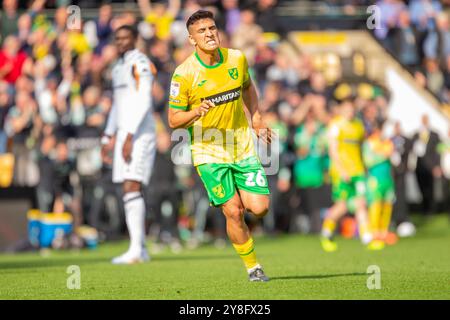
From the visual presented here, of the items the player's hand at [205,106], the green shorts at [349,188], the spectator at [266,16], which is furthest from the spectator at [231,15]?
the player's hand at [205,106]

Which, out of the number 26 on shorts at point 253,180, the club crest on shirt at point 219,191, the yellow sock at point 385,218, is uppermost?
the number 26 on shorts at point 253,180

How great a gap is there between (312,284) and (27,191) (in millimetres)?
8580

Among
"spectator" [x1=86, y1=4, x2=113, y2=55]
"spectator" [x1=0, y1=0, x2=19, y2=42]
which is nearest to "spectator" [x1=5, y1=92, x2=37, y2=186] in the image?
"spectator" [x1=86, y1=4, x2=113, y2=55]

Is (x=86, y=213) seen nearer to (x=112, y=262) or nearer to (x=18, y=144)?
(x=18, y=144)

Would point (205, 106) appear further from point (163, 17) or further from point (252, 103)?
point (163, 17)

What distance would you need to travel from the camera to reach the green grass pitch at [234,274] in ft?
29.9

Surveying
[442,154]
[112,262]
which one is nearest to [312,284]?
[112,262]

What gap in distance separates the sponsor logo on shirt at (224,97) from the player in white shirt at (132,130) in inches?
132

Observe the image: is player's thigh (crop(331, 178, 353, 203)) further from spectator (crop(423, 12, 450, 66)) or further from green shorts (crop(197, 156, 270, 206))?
spectator (crop(423, 12, 450, 66))

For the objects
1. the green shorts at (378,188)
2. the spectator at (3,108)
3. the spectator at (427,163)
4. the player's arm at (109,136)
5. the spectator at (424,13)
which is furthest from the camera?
the spectator at (424,13)

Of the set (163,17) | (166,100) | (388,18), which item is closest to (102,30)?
(163,17)

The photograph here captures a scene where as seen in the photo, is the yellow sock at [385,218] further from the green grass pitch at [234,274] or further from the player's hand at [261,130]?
the player's hand at [261,130]

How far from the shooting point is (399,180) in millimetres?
21250

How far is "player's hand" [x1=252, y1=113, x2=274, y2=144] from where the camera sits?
10.2 meters
